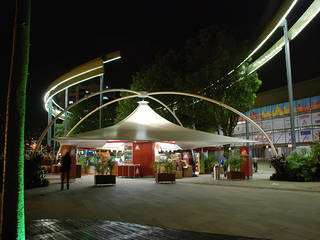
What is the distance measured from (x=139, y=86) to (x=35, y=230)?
25.8 m

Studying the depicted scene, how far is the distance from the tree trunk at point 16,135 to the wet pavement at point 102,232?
145 cm

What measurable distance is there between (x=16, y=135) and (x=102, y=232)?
2.50 meters

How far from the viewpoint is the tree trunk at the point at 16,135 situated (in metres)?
3.65

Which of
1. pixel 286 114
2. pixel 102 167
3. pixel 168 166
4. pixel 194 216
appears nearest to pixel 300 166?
pixel 168 166

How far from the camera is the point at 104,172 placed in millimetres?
16359

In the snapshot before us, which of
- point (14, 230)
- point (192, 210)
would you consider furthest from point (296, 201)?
point (14, 230)

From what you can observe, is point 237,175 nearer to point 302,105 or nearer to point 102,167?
point 102,167

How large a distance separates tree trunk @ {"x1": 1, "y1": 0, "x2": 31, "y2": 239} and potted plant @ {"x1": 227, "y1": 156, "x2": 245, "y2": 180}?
Result: 15761 mm

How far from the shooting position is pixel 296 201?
9062mm

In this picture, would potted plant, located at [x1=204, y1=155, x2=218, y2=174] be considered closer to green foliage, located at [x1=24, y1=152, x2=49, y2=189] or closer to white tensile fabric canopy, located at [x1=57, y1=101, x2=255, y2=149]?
white tensile fabric canopy, located at [x1=57, y1=101, x2=255, y2=149]

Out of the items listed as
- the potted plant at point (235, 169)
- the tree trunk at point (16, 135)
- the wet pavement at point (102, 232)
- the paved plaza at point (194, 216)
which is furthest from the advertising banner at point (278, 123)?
the tree trunk at point (16, 135)

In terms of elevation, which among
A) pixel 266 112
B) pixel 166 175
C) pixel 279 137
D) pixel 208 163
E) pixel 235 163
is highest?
pixel 266 112

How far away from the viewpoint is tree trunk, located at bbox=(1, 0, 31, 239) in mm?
3648

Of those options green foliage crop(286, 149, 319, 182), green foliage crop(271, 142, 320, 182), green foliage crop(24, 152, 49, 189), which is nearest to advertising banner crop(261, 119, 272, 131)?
green foliage crop(271, 142, 320, 182)
